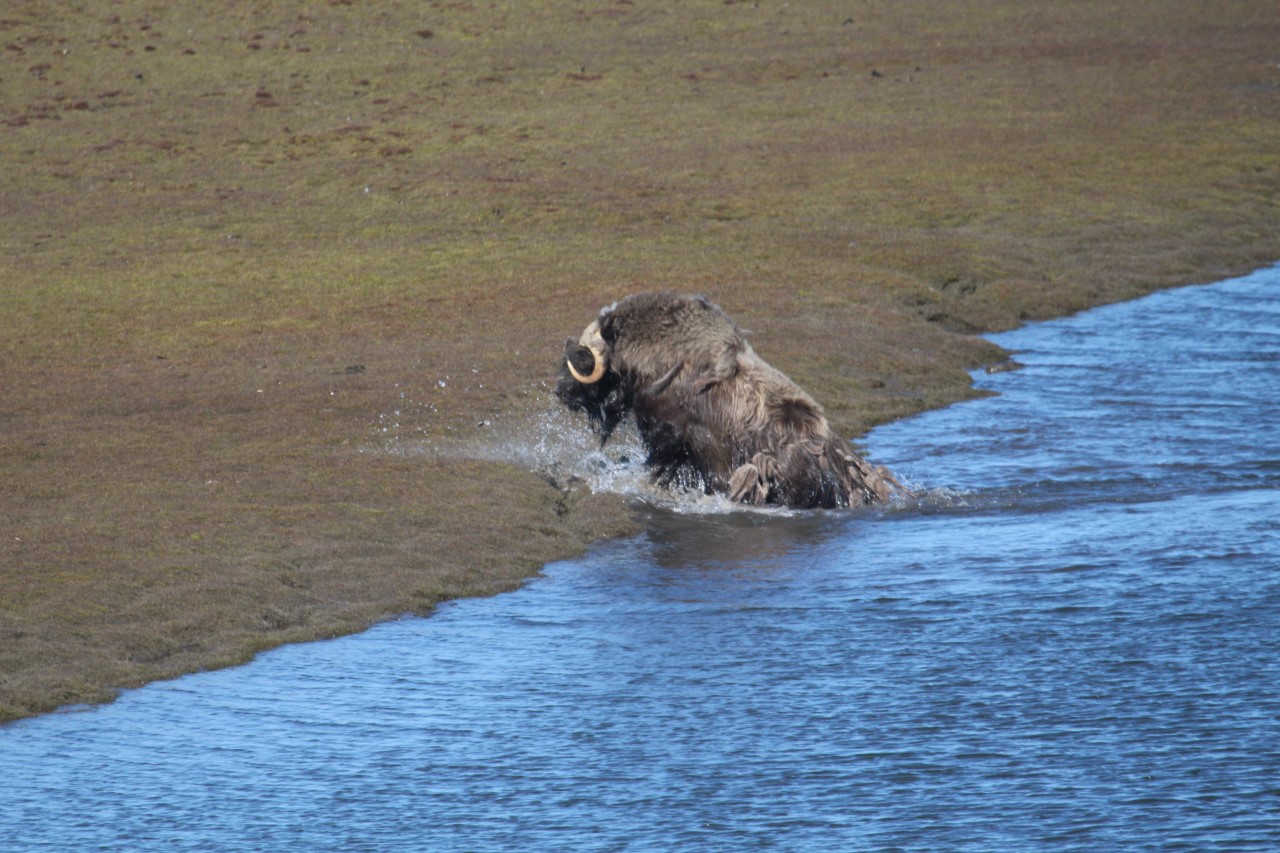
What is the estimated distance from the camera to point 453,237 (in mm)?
29375

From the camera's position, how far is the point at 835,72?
Answer: 4509 cm

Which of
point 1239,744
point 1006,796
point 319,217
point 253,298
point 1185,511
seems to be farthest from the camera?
point 319,217

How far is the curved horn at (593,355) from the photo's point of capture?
14820 mm

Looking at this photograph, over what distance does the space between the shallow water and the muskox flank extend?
0.34 meters

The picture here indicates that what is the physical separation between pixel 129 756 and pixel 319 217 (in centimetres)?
2357

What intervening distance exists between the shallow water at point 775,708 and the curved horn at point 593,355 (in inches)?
56.0

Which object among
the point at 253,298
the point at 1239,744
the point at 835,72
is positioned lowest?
the point at 1239,744

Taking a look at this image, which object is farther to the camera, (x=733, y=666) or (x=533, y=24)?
(x=533, y=24)

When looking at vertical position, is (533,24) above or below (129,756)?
above

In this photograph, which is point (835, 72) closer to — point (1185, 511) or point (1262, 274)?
point (1262, 274)

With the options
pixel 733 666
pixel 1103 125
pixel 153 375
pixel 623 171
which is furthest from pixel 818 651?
pixel 1103 125

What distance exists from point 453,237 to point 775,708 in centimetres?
2074

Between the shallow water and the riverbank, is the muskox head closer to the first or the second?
the riverbank

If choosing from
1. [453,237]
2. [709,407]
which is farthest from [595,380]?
[453,237]
